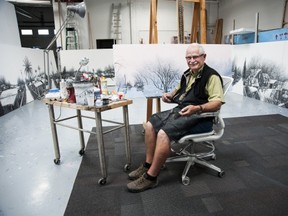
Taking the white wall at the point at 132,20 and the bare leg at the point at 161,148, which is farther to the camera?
the white wall at the point at 132,20

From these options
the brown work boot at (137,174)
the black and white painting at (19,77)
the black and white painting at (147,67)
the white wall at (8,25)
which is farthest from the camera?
the white wall at (8,25)

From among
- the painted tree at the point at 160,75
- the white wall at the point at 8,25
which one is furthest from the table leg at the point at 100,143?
the white wall at the point at 8,25

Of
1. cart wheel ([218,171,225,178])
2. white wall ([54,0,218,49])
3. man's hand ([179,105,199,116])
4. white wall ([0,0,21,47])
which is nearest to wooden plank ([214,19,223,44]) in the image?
white wall ([54,0,218,49])

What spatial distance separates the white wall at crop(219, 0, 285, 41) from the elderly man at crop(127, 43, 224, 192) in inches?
A: 219

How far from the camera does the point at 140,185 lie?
1537 mm

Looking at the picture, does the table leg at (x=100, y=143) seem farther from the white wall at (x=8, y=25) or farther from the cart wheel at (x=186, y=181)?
the white wall at (x=8, y=25)

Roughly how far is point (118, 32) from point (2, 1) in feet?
13.2

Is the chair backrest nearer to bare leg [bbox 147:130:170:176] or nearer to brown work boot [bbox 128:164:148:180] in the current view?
bare leg [bbox 147:130:170:176]

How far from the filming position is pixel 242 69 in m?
4.88

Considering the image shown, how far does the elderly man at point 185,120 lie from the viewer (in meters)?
1.49

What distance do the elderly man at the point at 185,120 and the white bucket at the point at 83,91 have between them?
0.55 m

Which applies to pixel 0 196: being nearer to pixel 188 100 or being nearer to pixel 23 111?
pixel 188 100

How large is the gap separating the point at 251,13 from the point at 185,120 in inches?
261

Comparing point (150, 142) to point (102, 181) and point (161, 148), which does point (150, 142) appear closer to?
point (161, 148)
